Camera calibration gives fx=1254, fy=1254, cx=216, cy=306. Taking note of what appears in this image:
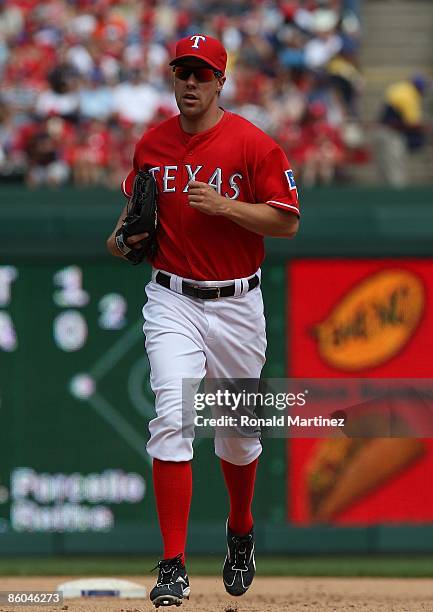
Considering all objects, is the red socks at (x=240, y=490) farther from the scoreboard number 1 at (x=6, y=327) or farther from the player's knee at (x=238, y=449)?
the scoreboard number 1 at (x=6, y=327)

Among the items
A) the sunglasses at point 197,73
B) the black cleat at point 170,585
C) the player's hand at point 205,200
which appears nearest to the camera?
the black cleat at point 170,585

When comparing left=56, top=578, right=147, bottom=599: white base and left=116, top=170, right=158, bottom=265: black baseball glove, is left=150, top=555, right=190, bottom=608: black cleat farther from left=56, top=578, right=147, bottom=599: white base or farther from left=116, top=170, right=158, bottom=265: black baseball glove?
left=56, top=578, right=147, bottom=599: white base

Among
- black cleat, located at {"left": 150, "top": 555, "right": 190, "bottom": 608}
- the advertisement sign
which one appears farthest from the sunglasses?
the advertisement sign

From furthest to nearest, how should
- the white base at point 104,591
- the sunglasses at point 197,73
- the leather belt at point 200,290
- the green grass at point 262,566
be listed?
1. the green grass at point 262,566
2. the white base at point 104,591
3. the leather belt at point 200,290
4. the sunglasses at point 197,73

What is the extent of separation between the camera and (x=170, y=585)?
4191 mm

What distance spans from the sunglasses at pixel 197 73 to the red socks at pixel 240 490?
1483mm

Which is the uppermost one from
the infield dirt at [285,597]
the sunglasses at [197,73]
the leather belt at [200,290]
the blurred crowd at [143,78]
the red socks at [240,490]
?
the blurred crowd at [143,78]

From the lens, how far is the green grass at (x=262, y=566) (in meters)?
6.92

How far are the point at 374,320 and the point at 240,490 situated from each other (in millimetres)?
2754

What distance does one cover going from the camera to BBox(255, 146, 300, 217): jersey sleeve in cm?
445

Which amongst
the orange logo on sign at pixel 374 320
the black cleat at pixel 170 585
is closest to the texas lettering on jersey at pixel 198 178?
the black cleat at pixel 170 585

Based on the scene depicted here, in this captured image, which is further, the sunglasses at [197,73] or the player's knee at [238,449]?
the player's knee at [238,449]

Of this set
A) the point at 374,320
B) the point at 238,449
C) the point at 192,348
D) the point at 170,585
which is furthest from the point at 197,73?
the point at 374,320

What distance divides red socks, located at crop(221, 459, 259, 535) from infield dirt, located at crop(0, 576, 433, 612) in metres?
0.32
